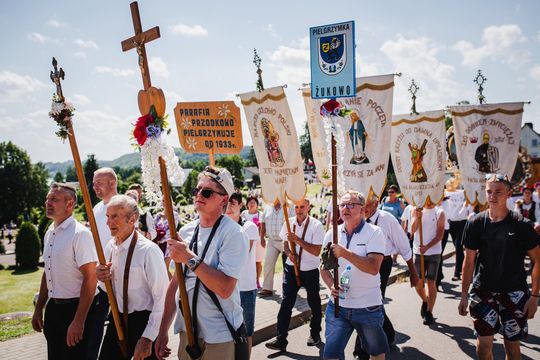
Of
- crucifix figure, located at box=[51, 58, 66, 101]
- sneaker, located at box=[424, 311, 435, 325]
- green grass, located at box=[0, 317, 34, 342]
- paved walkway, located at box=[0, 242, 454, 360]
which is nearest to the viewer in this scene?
crucifix figure, located at box=[51, 58, 66, 101]

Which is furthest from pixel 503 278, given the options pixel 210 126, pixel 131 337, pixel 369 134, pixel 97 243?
pixel 210 126

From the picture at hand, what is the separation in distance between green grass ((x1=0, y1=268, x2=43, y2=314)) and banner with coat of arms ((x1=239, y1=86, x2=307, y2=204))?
5.83m

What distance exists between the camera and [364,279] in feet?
12.9

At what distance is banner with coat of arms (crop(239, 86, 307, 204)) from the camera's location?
640cm

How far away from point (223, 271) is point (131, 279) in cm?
106

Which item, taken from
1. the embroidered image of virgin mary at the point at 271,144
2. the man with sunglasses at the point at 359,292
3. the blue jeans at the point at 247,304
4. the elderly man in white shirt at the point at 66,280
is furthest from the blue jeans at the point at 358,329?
the embroidered image of virgin mary at the point at 271,144

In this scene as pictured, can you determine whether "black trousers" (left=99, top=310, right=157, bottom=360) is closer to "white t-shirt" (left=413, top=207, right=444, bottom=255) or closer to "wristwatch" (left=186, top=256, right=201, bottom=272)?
"wristwatch" (left=186, top=256, right=201, bottom=272)

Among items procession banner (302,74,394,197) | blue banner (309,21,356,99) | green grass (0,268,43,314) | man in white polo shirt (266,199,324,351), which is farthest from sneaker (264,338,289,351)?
green grass (0,268,43,314)

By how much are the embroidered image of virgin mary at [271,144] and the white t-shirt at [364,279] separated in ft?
9.10

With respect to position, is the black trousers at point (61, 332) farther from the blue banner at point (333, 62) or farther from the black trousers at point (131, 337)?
the blue banner at point (333, 62)

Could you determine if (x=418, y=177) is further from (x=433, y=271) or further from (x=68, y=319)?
(x=68, y=319)

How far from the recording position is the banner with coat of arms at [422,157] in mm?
7520

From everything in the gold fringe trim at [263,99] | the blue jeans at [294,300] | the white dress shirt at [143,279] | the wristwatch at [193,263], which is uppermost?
the gold fringe trim at [263,99]

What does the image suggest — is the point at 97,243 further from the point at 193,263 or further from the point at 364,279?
the point at 364,279
